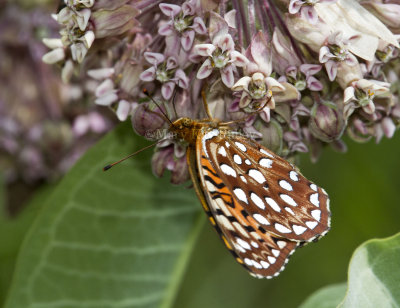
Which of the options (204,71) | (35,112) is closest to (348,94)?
(204,71)

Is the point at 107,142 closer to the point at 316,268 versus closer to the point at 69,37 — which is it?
the point at 69,37

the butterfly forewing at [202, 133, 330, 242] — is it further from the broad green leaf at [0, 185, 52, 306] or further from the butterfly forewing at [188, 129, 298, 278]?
the broad green leaf at [0, 185, 52, 306]

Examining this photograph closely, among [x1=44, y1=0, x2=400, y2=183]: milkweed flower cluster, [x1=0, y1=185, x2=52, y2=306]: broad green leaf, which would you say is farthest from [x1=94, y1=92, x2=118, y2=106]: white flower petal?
[x1=0, y1=185, x2=52, y2=306]: broad green leaf

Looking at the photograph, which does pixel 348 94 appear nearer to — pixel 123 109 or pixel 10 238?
pixel 123 109

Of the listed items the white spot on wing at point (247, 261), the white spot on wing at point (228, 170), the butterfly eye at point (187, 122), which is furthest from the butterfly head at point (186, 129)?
the white spot on wing at point (247, 261)

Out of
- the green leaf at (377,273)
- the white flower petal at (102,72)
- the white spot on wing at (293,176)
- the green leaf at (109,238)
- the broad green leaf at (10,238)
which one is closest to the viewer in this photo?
the green leaf at (377,273)

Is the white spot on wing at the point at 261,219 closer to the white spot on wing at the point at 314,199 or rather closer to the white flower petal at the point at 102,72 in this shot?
the white spot on wing at the point at 314,199
